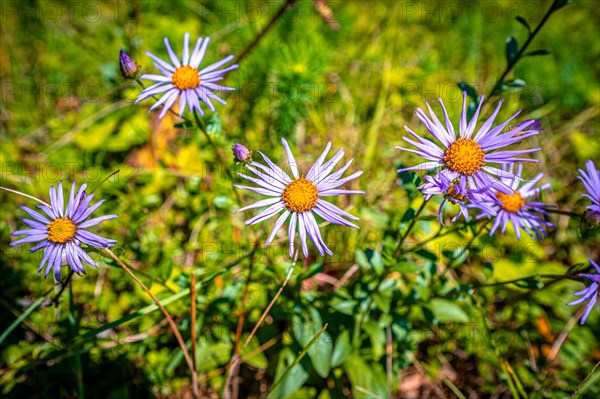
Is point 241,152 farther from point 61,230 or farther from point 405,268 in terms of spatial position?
point 405,268

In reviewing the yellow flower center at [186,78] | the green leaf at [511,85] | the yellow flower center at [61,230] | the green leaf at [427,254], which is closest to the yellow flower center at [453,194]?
the green leaf at [427,254]

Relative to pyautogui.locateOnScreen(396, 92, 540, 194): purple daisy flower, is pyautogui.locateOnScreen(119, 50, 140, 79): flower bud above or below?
above

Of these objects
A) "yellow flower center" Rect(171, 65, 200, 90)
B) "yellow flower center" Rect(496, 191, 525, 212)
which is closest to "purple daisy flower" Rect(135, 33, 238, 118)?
"yellow flower center" Rect(171, 65, 200, 90)

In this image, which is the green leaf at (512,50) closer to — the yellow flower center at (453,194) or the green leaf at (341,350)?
the yellow flower center at (453,194)

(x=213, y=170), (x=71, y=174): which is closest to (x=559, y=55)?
(x=213, y=170)

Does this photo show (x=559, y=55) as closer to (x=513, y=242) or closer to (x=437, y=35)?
(x=437, y=35)

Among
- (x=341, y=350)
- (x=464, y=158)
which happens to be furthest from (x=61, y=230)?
(x=464, y=158)

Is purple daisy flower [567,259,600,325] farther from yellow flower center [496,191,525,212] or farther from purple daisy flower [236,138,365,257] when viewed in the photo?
purple daisy flower [236,138,365,257]
